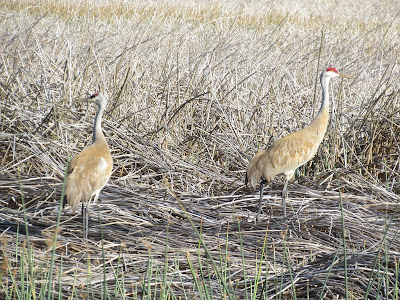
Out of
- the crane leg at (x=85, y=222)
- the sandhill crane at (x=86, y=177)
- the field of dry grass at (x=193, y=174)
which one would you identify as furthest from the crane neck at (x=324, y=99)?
Answer: the crane leg at (x=85, y=222)

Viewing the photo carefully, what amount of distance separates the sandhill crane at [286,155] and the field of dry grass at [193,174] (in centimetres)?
16

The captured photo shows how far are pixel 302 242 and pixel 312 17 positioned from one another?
8.80 metres

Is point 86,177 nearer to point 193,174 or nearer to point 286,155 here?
point 193,174

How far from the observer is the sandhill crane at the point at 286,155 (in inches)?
149

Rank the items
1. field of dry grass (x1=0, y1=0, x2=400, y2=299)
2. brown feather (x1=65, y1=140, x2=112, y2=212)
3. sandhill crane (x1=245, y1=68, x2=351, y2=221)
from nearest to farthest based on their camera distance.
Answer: field of dry grass (x1=0, y1=0, x2=400, y2=299) → brown feather (x1=65, y1=140, x2=112, y2=212) → sandhill crane (x1=245, y1=68, x2=351, y2=221)

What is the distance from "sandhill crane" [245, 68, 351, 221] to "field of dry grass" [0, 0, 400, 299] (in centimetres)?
16

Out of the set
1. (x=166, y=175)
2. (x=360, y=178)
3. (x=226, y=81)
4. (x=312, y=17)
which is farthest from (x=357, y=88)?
(x=312, y=17)

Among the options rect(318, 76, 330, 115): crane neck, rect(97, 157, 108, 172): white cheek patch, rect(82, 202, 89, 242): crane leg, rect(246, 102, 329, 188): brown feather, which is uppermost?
rect(318, 76, 330, 115): crane neck

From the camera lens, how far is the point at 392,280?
2.61m

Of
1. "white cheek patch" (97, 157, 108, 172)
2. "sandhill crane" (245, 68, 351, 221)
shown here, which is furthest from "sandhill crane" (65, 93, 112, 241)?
"sandhill crane" (245, 68, 351, 221)

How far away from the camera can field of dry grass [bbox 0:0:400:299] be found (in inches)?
105

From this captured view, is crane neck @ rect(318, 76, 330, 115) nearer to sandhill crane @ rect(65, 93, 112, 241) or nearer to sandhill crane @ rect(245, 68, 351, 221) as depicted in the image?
sandhill crane @ rect(245, 68, 351, 221)

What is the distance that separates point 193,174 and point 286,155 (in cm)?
71

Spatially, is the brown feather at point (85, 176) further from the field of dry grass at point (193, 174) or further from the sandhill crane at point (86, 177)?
the field of dry grass at point (193, 174)
